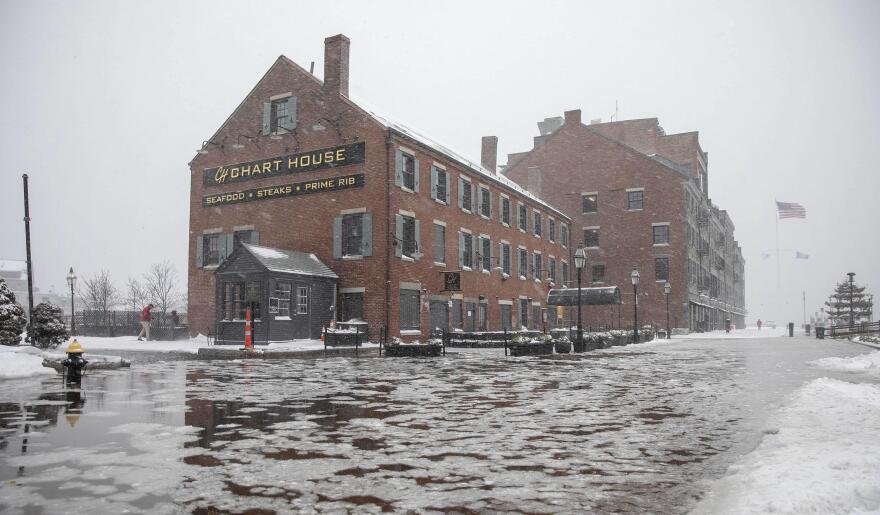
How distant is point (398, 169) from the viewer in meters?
29.0

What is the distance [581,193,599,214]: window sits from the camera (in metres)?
53.3

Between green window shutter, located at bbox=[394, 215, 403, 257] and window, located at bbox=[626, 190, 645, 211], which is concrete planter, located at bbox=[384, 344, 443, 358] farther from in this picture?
window, located at bbox=[626, 190, 645, 211]

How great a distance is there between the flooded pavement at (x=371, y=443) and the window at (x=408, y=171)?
17.5 meters

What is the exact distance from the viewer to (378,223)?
28547 mm

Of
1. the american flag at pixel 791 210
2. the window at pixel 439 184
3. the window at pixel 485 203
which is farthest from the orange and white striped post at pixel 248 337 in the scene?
the american flag at pixel 791 210

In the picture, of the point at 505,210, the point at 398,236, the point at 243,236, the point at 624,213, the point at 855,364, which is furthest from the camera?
the point at 624,213

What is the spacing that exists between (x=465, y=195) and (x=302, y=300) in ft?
39.3

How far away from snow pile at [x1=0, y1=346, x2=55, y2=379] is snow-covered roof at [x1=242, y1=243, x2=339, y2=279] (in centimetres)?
1106

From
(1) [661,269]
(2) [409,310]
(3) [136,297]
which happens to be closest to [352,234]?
(2) [409,310]

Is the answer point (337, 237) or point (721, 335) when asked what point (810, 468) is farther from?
point (721, 335)

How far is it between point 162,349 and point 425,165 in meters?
14.3

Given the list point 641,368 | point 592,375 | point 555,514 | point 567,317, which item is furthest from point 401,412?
point 567,317

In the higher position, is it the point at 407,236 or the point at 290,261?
the point at 407,236

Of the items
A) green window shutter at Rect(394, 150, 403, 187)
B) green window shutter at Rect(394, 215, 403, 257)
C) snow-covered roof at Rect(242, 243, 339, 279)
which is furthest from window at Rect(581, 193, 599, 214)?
snow-covered roof at Rect(242, 243, 339, 279)
